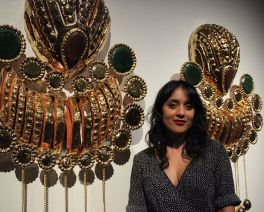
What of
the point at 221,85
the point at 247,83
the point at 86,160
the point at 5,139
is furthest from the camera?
the point at 247,83

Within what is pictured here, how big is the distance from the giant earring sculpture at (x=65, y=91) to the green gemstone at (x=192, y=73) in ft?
0.70

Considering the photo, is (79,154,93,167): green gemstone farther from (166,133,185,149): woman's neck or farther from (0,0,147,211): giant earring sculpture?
(166,133,185,149): woman's neck

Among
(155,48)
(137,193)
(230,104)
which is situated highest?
(155,48)

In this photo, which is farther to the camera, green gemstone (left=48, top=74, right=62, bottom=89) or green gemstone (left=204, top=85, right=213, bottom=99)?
green gemstone (left=204, top=85, right=213, bottom=99)

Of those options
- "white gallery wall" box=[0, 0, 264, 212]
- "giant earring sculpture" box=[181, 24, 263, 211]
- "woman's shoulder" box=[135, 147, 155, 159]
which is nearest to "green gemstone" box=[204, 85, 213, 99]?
"giant earring sculpture" box=[181, 24, 263, 211]

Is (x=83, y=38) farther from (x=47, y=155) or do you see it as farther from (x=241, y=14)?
(x=241, y=14)

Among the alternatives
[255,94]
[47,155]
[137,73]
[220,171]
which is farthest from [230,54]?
[47,155]

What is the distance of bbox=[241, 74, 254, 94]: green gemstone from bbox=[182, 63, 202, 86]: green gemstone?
234mm

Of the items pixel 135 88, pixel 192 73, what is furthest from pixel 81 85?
pixel 192 73

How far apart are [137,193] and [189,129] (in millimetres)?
206

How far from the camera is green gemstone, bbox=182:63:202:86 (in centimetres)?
109

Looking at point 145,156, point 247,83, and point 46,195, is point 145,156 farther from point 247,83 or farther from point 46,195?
point 247,83

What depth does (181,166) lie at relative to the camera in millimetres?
878

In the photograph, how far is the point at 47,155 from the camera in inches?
32.1
